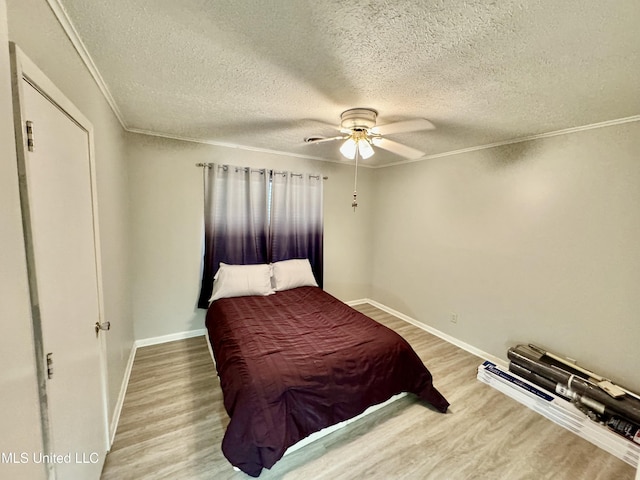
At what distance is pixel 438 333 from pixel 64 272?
359 cm

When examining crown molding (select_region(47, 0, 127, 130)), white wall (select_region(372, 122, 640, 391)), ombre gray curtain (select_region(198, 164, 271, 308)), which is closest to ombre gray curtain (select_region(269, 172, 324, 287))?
ombre gray curtain (select_region(198, 164, 271, 308))

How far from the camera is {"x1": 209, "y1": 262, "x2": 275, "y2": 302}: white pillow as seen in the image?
293 cm

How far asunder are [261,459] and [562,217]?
2.96 meters

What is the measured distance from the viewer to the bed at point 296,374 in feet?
4.86

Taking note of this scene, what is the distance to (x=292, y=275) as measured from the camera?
332 cm

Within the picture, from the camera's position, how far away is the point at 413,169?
361 centimetres

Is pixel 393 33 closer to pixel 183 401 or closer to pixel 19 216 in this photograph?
pixel 19 216

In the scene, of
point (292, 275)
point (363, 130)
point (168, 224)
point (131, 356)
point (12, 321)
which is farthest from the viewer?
point (292, 275)

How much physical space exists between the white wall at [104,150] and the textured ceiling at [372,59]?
0.50 ft

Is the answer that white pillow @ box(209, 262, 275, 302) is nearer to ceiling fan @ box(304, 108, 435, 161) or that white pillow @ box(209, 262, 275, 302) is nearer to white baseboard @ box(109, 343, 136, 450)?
white baseboard @ box(109, 343, 136, 450)

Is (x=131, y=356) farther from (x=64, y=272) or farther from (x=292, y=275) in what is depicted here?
(x=64, y=272)

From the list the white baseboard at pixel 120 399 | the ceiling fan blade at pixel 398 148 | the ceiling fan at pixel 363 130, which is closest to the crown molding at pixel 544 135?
the ceiling fan blade at pixel 398 148

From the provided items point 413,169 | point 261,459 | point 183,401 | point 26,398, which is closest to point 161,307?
point 183,401

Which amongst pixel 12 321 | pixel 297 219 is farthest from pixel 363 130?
pixel 12 321
